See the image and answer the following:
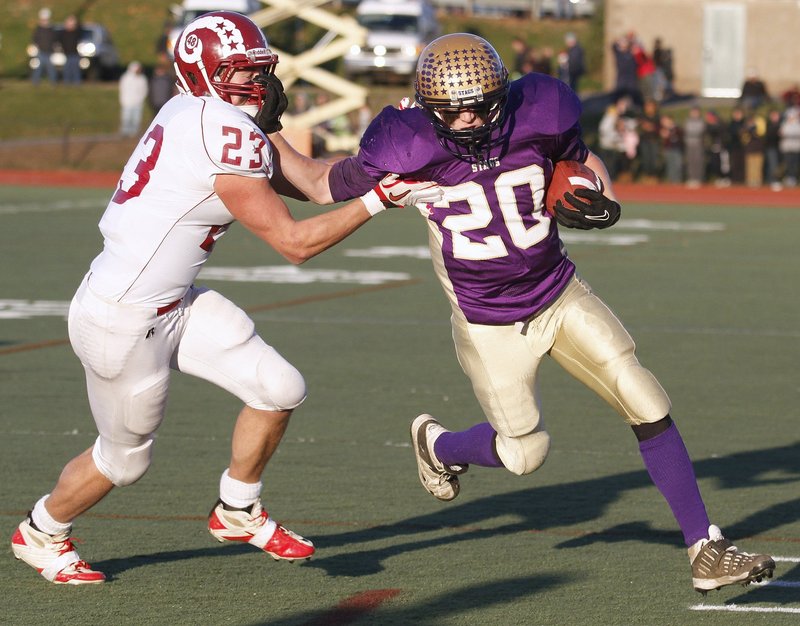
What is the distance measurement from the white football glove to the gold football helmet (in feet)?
0.92

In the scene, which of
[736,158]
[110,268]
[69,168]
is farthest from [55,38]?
[110,268]

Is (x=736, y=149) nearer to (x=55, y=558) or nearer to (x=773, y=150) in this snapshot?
(x=773, y=150)

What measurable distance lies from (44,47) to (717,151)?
49.7 ft

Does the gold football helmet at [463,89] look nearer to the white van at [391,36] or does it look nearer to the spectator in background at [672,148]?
the spectator in background at [672,148]

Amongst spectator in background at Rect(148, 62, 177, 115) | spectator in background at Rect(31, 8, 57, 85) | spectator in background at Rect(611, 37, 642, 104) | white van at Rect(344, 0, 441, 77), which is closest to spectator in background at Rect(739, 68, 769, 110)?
spectator in background at Rect(611, 37, 642, 104)

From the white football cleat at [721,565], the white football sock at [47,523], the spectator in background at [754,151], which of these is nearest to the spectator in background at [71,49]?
the spectator in background at [754,151]

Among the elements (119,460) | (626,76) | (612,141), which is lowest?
(612,141)

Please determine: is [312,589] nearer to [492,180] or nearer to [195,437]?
[492,180]

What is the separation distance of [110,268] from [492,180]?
123 centimetres

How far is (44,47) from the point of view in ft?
112

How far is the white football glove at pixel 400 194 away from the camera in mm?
4723

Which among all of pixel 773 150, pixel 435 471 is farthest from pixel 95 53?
pixel 435 471

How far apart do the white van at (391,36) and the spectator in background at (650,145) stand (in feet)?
22.6

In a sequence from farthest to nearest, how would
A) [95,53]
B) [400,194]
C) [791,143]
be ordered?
[95,53] → [791,143] → [400,194]
